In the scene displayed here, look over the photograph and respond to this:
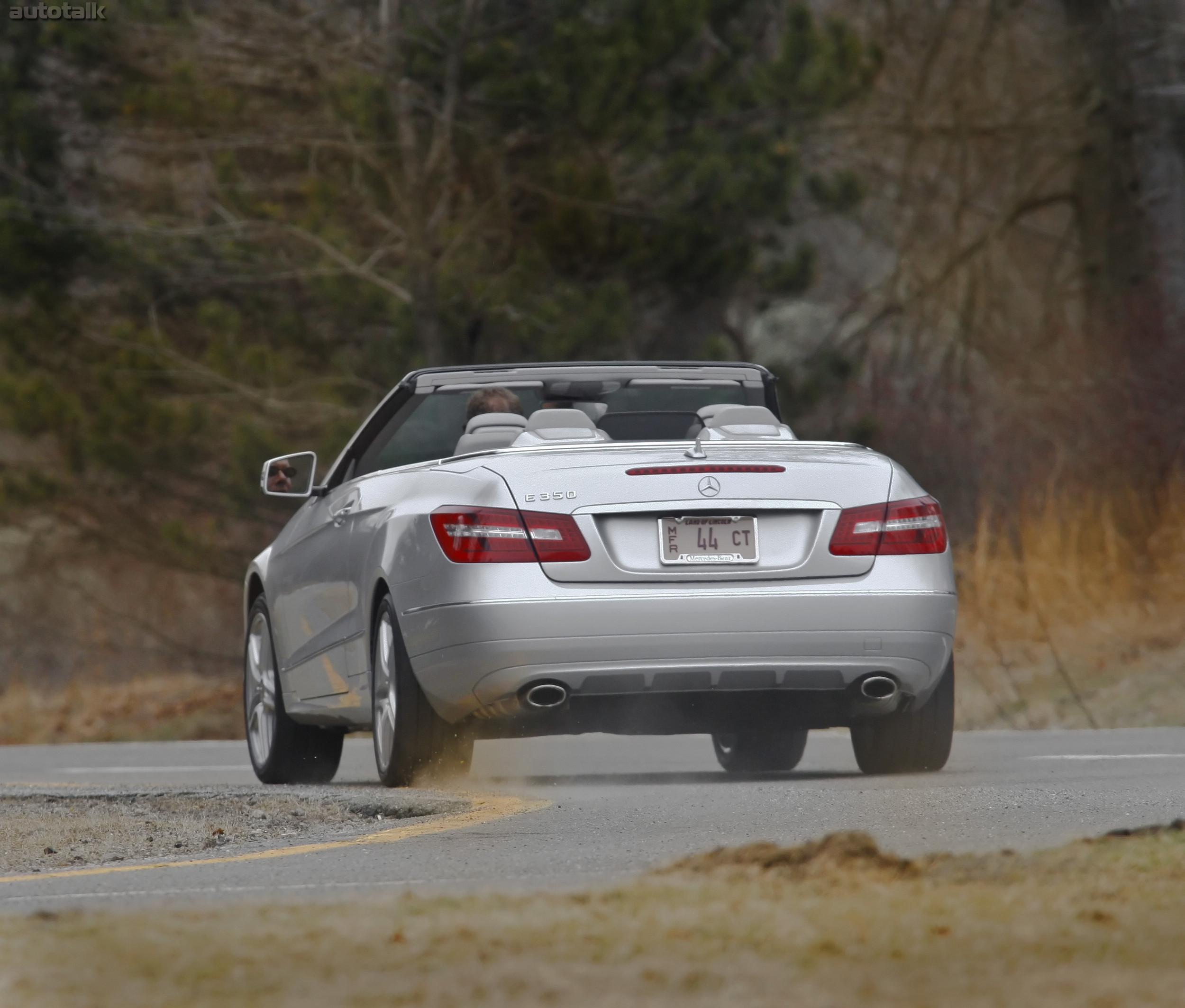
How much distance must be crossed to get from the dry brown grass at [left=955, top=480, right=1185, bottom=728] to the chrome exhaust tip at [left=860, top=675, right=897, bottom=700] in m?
6.66

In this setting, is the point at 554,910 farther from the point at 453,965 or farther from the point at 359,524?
the point at 359,524

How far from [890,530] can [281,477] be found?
2.69 meters

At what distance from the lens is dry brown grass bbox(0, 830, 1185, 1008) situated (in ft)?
13.2

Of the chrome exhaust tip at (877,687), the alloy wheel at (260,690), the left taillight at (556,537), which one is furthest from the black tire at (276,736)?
the chrome exhaust tip at (877,687)

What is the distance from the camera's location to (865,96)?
71.5ft

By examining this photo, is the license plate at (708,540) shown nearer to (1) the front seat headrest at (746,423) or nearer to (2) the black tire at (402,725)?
(1) the front seat headrest at (746,423)

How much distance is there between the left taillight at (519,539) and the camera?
8281 mm

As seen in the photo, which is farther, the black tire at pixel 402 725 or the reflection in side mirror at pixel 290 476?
the reflection in side mirror at pixel 290 476

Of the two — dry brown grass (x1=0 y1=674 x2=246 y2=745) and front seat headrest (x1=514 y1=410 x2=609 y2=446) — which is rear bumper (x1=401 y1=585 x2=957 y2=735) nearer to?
front seat headrest (x1=514 y1=410 x2=609 y2=446)

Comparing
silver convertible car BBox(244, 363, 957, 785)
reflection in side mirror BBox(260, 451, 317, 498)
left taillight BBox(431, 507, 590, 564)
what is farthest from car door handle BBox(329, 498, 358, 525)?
left taillight BBox(431, 507, 590, 564)

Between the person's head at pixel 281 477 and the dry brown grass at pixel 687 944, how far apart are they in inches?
178

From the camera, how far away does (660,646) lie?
8.34 m

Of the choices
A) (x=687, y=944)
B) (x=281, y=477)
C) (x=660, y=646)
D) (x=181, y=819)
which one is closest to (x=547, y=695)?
(x=660, y=646)

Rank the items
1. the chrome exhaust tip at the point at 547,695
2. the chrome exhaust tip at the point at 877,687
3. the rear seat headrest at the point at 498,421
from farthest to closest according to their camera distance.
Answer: the rear seat headrest at the point at 498,421 → the chrome exhaust tip at the point at 877,687 → the chrome exhaust tip at the point at 547,695
